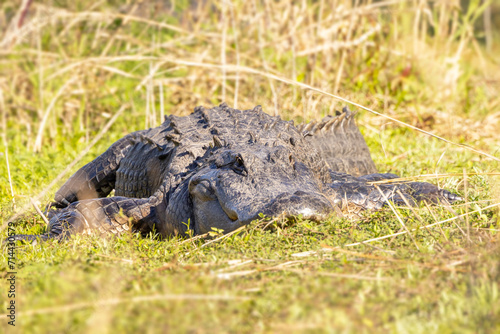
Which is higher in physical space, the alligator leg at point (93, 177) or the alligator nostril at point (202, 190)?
the alligator nostril at point (202, 190)

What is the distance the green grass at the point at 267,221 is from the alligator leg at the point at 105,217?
322 mm

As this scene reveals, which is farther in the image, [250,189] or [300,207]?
[250,189]

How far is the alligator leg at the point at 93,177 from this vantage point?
470cm

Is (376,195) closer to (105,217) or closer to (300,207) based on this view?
(300,207)

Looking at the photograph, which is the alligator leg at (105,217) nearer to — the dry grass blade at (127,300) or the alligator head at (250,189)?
the alligator head at (250,189)

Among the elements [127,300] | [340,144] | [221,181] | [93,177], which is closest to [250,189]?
[221,181]

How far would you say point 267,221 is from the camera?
8.34 feet

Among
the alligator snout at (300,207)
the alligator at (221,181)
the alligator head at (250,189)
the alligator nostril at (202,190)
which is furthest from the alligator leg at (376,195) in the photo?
the alligator nostril at (202,190)

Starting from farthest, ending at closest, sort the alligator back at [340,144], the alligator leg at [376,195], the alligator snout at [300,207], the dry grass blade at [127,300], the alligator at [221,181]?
the alligator back at [340,144]
the alligator leg at [376,195]
the alligator at [221,181]
the alligator snout at [300,207]
the dry grass blade at [127,300]

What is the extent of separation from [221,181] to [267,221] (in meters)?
0.56

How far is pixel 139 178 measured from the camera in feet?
14.2

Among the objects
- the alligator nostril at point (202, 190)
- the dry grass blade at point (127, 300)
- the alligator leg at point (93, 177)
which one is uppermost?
the dry grass blade at point (127, 300)

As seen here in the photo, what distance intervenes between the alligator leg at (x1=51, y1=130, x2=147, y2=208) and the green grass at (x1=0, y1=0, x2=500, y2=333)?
0.60 feet

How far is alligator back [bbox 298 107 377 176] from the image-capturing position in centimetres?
465
